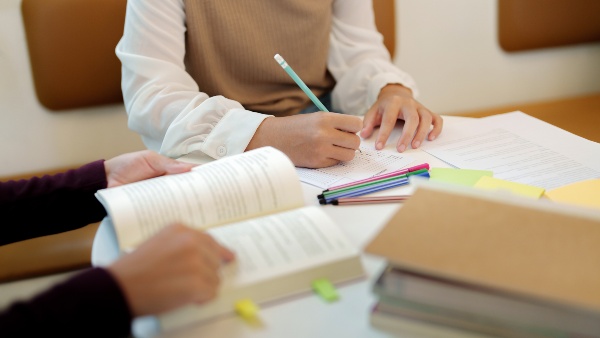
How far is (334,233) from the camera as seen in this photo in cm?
65

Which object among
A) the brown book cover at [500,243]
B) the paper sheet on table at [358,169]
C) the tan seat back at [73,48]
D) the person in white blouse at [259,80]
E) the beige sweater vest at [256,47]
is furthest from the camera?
the tan seat back at [73,48]

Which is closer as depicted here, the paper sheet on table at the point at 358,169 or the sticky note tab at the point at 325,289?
the sticky note tab at the point at 325,289

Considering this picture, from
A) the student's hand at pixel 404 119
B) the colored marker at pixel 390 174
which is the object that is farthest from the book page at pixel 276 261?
the student's hand at pixel 404 119

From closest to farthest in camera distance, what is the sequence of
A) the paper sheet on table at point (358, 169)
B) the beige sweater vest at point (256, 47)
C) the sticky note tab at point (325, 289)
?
1. the sticky note tab at point (325, 289)
2. the paper sheet on table at point (358, 169)
3. the beige sweater vest at point (256, 47)

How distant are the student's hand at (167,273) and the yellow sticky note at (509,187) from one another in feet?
1.28

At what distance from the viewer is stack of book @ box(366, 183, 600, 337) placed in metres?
0.47

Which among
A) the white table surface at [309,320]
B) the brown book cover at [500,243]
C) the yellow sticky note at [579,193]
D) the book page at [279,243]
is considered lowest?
the white table surface at [309,320]

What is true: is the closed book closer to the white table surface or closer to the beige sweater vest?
the white table surface

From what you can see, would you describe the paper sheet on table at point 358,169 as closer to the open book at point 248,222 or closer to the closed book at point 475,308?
the open book at point 248,222

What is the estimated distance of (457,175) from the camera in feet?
2.77

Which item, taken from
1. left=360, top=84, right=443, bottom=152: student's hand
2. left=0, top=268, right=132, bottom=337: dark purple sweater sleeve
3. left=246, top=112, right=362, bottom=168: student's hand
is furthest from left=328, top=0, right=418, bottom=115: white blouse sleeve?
left=0, top=268, right=132, bottom=337: dark purple sweater sleeve

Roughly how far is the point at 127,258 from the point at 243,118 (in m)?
0.49

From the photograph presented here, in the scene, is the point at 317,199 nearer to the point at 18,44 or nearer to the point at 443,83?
the point at 18,44

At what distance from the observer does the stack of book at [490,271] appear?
47 centimetres
